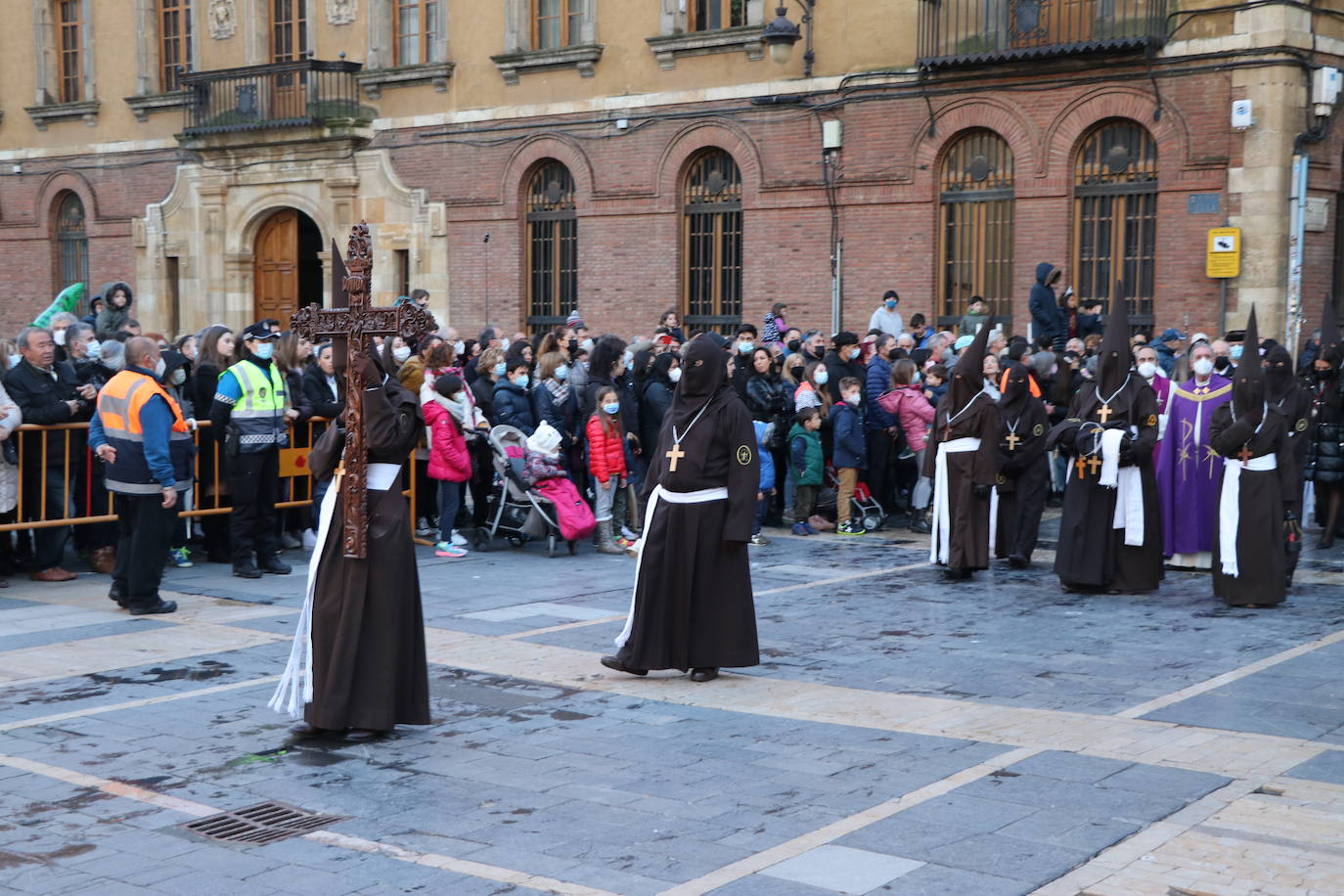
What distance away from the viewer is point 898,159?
22.2m

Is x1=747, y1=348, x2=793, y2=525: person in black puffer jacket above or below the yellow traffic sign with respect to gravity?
below

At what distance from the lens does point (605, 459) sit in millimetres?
13961

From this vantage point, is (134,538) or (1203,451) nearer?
(134,538)

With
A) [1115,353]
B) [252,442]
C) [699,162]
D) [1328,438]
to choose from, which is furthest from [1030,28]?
[252,442]

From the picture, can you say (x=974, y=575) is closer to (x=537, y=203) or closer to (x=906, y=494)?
(x=906, y=494)

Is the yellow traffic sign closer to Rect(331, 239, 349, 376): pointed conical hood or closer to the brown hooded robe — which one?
the brown hooded robe

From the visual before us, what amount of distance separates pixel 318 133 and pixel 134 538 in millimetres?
18127

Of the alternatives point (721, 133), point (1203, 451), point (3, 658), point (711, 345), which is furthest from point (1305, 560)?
point (721, 133)

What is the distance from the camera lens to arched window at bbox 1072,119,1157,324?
20469mm

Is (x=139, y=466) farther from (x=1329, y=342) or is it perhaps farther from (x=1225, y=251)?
(x=1225, y=251)

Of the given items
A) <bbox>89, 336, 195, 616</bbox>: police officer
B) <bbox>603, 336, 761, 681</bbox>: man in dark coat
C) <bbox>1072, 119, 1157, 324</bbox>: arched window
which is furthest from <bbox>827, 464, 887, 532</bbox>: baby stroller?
<bbox>89, 336, 195, 616</bbox>: police officer

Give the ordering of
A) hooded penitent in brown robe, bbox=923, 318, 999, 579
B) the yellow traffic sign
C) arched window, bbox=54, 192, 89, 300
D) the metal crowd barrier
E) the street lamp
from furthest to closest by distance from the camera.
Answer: arched window, bbox=54, 192, 89, 300, the street lamp, the yellow traffic sign, hooded penitent in brown robe, bbox=923, 318, 999, 579, the metal crowd barrier

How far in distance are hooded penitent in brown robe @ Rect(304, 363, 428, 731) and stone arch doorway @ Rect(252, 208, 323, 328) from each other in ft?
73.4

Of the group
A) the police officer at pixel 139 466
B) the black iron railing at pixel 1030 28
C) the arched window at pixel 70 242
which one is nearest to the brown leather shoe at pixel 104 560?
the police officer at pixel 139 466
